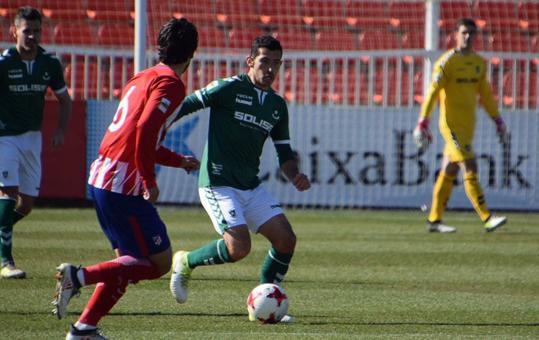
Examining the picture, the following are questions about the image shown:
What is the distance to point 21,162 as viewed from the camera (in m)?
9.55

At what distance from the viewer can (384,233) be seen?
1317 centimetres

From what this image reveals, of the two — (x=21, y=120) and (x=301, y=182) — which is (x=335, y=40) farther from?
(x=301, y=182)

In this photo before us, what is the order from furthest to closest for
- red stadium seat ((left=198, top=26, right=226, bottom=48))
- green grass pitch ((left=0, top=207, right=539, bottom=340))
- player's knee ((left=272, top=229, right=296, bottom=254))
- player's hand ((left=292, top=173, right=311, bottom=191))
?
red stadium seat ((left=198, top=26, right=226, bottom=48))
player's knee ((left=272, top=229, right=296, bottom=254))
player's hand ((left=292, top=173, right=311, bottom=191))
green grass pitch ((left=0, top=207, right=539, bottom=340))

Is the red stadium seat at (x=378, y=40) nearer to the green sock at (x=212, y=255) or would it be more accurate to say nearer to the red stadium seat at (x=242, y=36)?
the red stadium seat at (x=242, y=36)

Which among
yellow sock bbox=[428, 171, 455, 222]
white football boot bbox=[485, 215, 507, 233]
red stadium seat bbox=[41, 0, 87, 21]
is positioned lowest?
white football boot bbox=[485, 215, 507, 233]

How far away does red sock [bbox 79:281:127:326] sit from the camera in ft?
20.1

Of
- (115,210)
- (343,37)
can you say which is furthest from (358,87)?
(115,210)

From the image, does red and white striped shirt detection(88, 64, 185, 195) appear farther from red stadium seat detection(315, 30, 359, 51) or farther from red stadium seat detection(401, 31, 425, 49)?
red stadium seat detection(401, 31, 425, 49)

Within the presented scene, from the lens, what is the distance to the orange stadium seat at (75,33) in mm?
18906

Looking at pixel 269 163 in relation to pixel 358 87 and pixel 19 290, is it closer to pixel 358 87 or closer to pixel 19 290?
pixel 358 87

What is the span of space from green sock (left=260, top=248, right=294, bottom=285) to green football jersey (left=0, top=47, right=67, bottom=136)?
3.06m

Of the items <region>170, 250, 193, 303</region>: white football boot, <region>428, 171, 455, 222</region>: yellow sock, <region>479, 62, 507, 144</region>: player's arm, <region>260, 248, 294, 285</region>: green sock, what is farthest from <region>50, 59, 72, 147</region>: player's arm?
<region>479, 62, 507, 144</region>: player's arm

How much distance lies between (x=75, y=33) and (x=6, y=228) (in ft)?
33.5

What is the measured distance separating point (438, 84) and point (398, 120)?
10.4 feet
